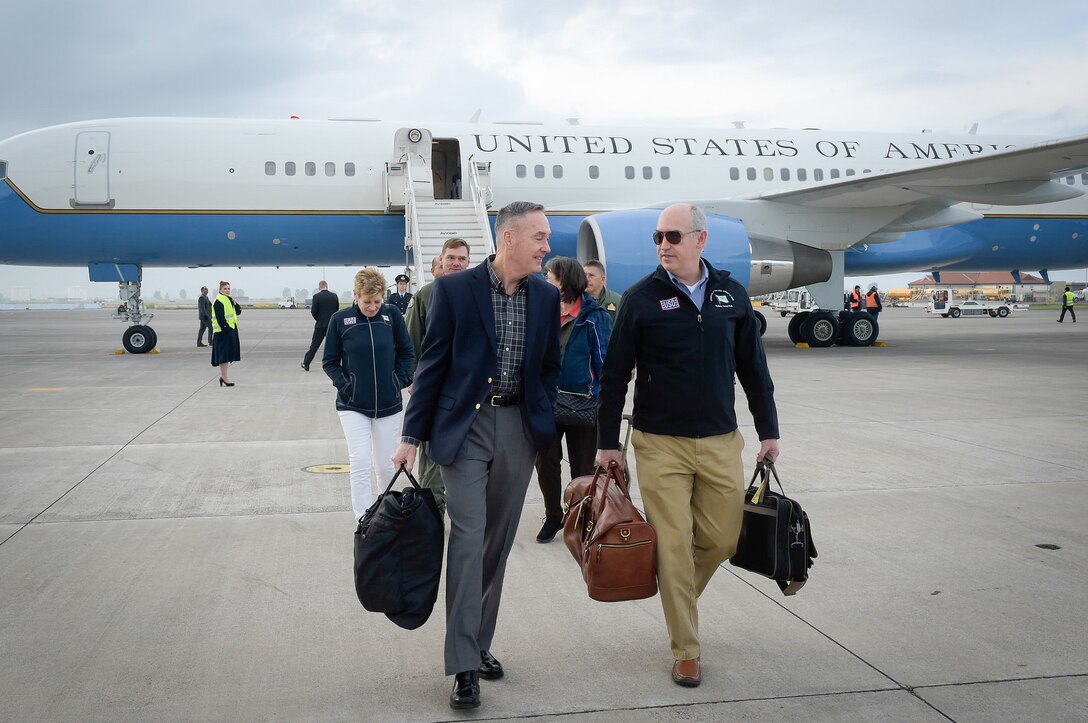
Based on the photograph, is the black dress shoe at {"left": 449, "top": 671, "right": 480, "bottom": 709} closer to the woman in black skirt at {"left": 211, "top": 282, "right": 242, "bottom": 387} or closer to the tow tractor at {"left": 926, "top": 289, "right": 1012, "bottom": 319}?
the woman in black skirt at {"left": 211, "top": 282, "right": 242, "bottom": 387}

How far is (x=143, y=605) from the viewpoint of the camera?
3.72 meters

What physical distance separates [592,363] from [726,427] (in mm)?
1484

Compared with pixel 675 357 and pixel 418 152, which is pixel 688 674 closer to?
pixel 675 357

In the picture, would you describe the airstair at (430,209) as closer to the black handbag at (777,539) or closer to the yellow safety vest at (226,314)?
the yellow safety vest at (226,314)

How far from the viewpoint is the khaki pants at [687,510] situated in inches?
120

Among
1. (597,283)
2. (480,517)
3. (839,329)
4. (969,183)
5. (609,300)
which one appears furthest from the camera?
(839,329)

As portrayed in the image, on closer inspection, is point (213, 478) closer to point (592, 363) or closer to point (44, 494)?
point (44, 494)

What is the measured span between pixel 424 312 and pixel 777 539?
254 cm

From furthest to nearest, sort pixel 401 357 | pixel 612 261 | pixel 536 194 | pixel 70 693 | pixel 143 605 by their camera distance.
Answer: pixel 536 194
pixel 612 261
pixel 401 357
pixel 143 605
pixel 70 693

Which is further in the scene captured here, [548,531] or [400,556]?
→ [548,531]

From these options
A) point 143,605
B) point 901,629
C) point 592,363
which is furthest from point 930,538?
point 143,605

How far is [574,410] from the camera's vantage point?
14.9 feet

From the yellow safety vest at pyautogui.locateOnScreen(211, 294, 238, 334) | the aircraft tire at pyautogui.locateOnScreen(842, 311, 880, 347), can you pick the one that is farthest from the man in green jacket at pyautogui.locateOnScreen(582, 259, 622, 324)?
the aircraft tire at pyautogui.locateOnScreen(842, 311, 880, 347)

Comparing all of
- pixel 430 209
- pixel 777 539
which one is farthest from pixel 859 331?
pixel 777 539
